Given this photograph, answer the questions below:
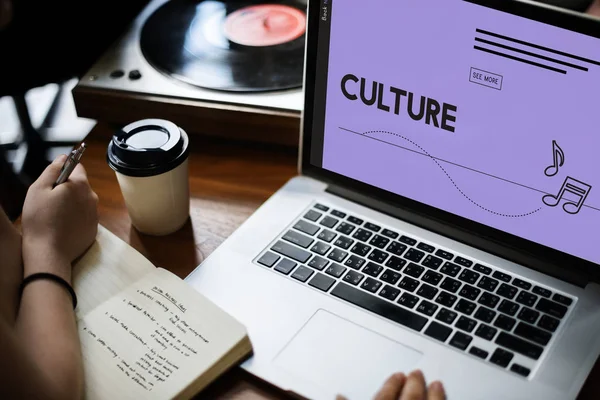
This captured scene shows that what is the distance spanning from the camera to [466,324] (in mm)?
852

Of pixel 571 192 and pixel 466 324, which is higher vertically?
pixel 571 192

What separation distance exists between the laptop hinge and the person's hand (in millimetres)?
338

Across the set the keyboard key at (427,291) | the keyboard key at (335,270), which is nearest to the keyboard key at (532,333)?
the keyboard key at (427,291)

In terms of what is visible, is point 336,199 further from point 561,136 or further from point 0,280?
point 0,280

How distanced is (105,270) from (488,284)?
0.48 meters

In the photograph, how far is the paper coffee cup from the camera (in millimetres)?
928

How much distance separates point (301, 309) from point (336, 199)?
20 centimetres

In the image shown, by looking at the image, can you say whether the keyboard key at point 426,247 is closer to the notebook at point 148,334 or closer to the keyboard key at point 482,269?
the keyboard key at point 482,269

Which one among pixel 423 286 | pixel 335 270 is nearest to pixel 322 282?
pixel 335 270

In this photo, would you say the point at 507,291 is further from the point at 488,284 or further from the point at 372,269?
the point at 372,269

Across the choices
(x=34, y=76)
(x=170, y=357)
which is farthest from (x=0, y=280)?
(x=34, y=76)

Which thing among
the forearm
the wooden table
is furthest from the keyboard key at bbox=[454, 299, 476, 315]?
the forearm

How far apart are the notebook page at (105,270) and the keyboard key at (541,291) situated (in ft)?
1.57

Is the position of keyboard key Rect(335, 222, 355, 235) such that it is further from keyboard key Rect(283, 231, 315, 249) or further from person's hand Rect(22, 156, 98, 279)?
person's hand Rect(22, 156, 98, 279)
